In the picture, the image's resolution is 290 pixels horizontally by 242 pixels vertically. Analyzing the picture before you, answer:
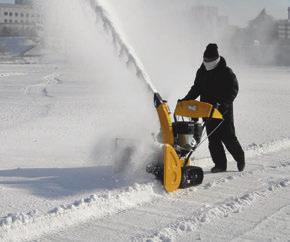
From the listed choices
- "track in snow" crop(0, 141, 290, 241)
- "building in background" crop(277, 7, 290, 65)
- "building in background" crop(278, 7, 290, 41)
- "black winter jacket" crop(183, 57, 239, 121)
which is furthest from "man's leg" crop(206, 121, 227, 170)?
"building in background" crop(278, 7, 290, 41)

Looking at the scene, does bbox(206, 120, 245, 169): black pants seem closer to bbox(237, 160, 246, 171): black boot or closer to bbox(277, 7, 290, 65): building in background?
bbox(237, 160, 246, 171): black boot

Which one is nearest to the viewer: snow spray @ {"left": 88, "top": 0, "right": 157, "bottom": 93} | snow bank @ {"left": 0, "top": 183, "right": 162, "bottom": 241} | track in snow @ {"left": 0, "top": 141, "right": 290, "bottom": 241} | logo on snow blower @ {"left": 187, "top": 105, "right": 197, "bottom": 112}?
snow bank @ {"left": 0, "top": 183, "right": 162, "bottom": 241}

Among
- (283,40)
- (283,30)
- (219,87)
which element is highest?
(283,30)

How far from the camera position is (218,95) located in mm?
6270

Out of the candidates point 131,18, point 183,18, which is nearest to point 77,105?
point 131,18

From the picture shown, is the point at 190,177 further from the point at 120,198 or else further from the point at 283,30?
the point at 283,30

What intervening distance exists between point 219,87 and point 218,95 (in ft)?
0.34

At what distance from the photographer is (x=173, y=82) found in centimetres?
1759

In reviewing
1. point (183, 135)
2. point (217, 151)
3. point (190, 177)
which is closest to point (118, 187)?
point (190, 177)

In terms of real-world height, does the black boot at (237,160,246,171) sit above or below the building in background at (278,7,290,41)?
below

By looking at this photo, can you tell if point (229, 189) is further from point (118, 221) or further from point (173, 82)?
point (173, 82)

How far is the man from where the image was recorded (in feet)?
20.2

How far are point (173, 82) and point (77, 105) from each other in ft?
16.3

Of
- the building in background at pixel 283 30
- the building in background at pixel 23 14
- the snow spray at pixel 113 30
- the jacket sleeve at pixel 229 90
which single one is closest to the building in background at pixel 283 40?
the building in background at pixel 283 30
